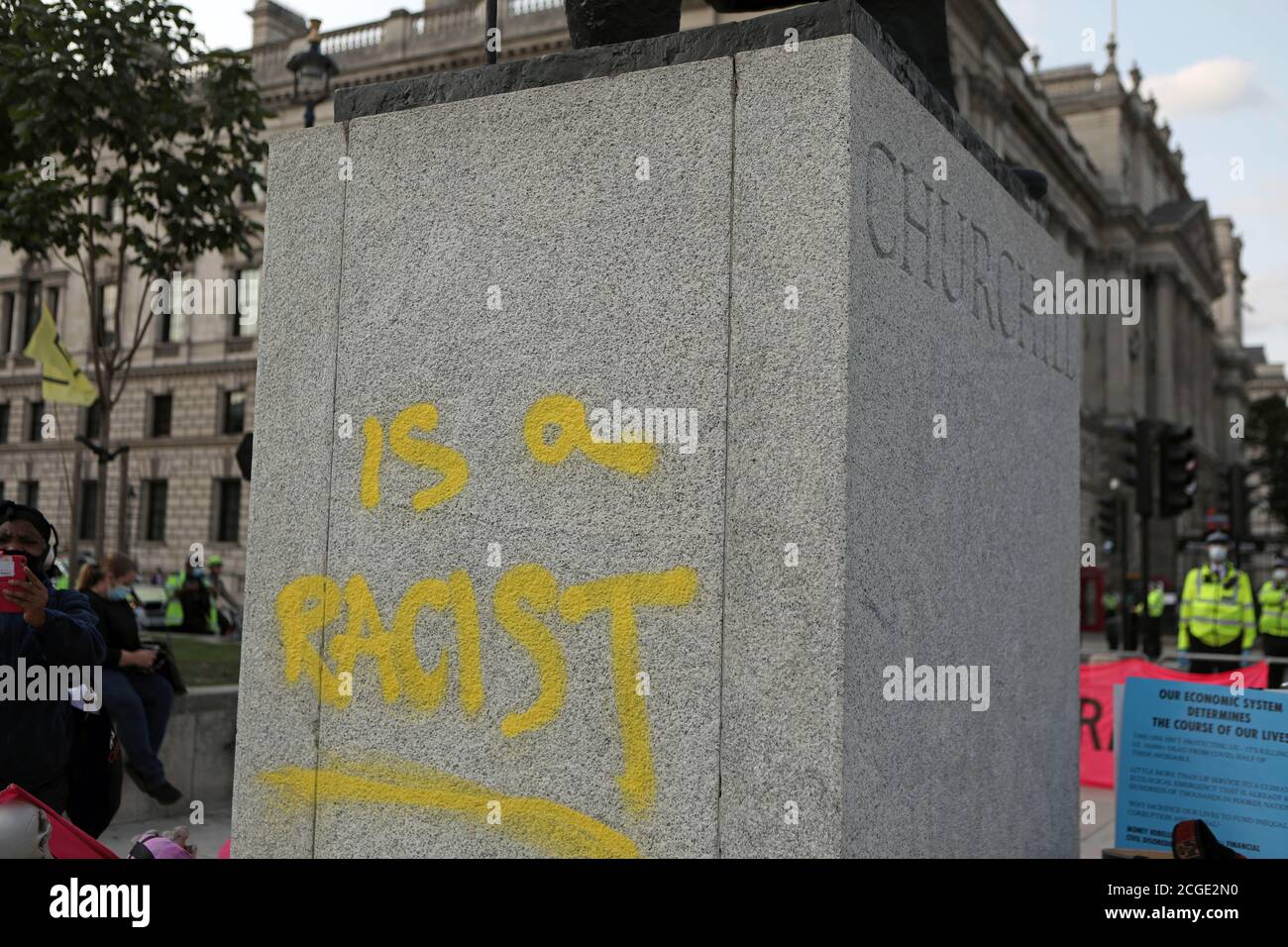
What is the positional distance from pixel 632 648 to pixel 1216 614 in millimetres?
12783

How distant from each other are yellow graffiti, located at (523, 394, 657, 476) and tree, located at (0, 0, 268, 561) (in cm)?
856

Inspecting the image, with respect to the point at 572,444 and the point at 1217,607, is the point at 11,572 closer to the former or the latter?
the point at 572,444

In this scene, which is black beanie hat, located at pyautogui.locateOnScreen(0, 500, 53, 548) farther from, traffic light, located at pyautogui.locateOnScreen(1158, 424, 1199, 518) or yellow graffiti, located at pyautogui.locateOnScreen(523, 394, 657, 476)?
traffic light, located at pyautogui.locateOnScreen(1158, 424, 1199, 518)

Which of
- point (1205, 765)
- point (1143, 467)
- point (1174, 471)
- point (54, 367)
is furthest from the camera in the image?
point (1174, 471)

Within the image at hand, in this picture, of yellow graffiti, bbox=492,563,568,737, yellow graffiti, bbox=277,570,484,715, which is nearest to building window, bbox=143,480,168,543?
yellow graffiti, bbox=277,570,484,715

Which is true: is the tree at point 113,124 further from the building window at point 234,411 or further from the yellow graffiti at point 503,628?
the building window at point 234,411

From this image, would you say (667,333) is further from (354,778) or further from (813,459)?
(354,778)

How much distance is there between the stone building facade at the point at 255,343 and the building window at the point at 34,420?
2.3 inches

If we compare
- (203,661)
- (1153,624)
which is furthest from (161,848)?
(1153,624)

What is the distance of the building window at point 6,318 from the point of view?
5328cm

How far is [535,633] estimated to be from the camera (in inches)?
126

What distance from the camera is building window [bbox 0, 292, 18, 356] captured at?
53281 mm
